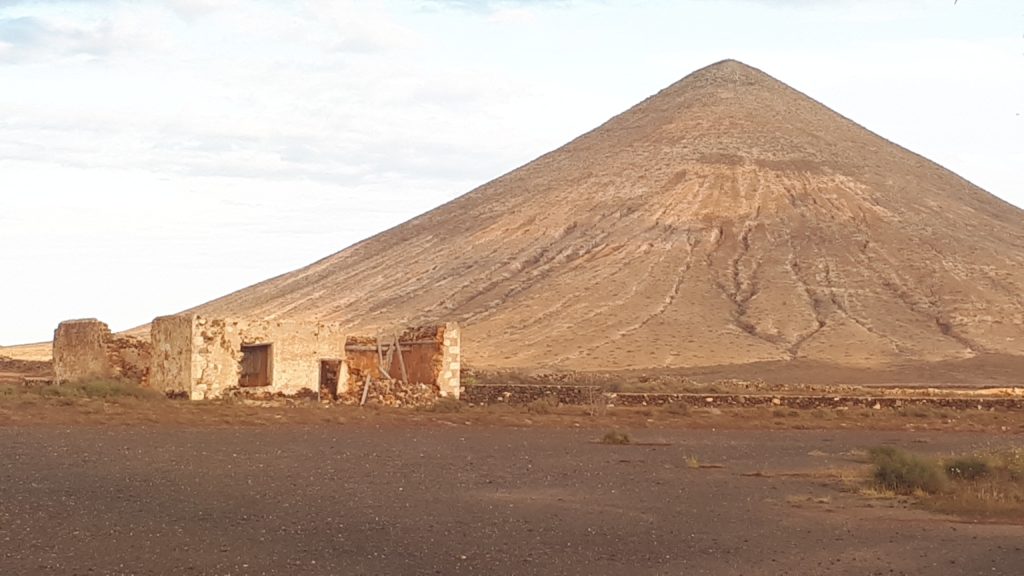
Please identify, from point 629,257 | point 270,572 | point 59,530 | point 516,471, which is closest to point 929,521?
point 516,471

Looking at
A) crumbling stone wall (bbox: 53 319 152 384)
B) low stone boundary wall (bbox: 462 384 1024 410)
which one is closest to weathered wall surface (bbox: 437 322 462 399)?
low stone boundary wall (bbox: 462 384 1024 410)

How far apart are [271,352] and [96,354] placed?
4036 mm

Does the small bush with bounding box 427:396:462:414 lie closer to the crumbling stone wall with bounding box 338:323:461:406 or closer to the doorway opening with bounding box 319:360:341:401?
the crumbling stone wall with bounding box 338:323:461:406

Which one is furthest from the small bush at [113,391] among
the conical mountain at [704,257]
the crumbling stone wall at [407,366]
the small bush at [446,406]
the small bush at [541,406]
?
the conical mountain at [704,257]

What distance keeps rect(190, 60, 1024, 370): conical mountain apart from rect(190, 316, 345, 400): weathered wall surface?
31063 millimetres

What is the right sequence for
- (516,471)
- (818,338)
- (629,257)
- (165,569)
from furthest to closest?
(629,257), (818,338), (516,471), (165,569)

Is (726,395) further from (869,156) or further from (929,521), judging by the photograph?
(869,156)

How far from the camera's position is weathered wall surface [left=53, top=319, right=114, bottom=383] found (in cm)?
3158

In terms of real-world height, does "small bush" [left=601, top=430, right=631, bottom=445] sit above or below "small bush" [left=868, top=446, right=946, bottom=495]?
above

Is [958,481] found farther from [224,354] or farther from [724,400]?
[724,400]

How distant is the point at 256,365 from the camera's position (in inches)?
1242

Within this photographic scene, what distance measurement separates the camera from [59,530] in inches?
481

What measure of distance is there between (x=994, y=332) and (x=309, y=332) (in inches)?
1999

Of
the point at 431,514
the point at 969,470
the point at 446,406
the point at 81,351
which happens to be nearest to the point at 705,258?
the point at 446,406
